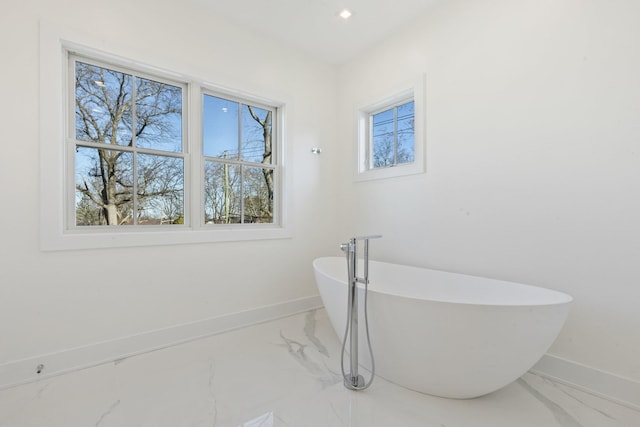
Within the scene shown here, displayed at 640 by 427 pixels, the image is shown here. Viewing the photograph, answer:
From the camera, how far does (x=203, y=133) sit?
243cm

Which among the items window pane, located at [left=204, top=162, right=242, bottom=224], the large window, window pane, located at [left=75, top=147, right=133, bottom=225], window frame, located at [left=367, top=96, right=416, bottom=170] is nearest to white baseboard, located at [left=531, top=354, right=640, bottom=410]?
window frame, located at [left=367, top=96, right=416, bottom=170]

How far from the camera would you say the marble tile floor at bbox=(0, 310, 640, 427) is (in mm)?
1347

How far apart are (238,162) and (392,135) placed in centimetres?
148

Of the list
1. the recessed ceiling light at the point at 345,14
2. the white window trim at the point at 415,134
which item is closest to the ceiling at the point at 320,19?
the recessed ceiling light at the point at 345,14

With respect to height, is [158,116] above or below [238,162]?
above

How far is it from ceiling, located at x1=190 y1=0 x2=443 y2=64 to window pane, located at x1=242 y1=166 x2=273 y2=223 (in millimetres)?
1238

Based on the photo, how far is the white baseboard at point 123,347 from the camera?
5.42 feet

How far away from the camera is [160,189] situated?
88.3 inches

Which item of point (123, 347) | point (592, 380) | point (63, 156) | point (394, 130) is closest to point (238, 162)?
point (63, 156)

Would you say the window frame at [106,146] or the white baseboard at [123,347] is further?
the window frame at [106,146]

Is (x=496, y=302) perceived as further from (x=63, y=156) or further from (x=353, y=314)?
(x=63, y=156)

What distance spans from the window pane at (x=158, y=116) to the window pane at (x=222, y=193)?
332 mm

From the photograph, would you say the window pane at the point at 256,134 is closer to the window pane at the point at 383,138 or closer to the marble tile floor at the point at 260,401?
the window pane at the point at 383,138

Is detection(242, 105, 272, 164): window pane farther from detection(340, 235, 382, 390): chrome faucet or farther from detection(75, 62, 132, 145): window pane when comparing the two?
detection(340, 235, 382, 390): chrome faucet
